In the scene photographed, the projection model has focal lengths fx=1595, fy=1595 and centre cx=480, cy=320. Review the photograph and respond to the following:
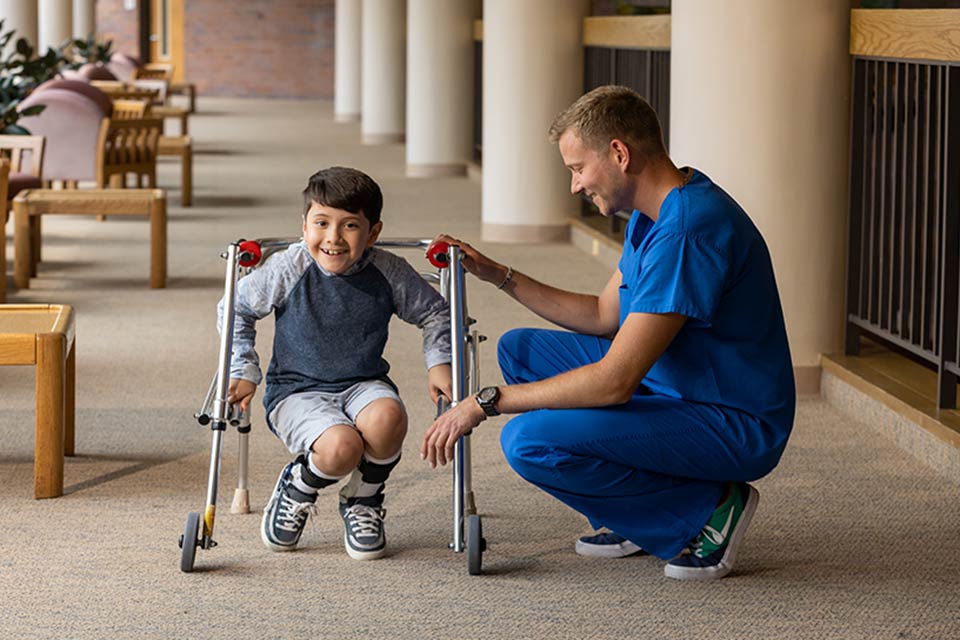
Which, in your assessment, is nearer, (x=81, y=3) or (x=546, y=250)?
(x=546, y=250)

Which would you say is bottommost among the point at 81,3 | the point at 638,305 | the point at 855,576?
the point at 855,576

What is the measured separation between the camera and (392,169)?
611 inches

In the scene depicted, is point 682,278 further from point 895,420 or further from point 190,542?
point 895,420

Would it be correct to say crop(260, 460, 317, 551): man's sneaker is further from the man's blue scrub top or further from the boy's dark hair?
the man's blue scrub top

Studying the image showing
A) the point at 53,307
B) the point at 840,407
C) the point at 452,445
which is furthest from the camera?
the point at 840,407

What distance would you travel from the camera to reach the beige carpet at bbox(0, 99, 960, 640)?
3.19 meters

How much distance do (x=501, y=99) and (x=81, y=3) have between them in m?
14.2

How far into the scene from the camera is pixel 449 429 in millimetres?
3168

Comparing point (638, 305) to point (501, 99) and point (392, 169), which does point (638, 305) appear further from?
point (392, 169)

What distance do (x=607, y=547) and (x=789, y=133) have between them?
2189 millimetres

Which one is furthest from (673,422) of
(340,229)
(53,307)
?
(53,307)

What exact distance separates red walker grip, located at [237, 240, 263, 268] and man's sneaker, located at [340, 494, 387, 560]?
1.94ft

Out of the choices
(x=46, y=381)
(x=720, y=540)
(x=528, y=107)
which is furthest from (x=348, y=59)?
(x=720, y=540)

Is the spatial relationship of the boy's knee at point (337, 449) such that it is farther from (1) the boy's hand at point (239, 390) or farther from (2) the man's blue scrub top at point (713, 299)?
(2) the man's blue scrub top at point (713, 299)
